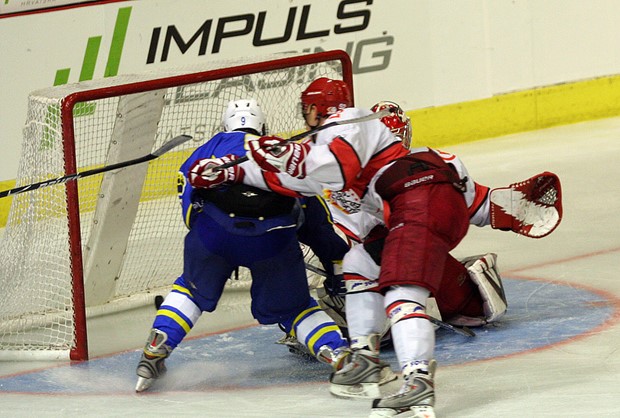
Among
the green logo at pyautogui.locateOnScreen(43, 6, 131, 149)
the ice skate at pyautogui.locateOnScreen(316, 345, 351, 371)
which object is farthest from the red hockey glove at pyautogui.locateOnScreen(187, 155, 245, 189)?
the green logo at pyautogui.locateOnScreen(43, 6, 131, 149)

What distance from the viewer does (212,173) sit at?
4164mm

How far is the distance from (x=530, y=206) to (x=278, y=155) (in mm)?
1032

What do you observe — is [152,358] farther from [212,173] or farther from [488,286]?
[488,286]

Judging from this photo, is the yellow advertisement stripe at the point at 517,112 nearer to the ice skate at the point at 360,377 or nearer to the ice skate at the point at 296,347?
the ice skate at the point at 296,347

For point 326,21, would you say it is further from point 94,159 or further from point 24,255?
point 24,255

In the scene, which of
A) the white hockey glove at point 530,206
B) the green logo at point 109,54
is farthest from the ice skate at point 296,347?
the green logo at point 109,54

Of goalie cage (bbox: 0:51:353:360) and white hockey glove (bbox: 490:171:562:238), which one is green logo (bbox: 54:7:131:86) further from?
white hockey glove (bbox: 490:171:562:238)

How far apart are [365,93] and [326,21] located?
20.6 inches

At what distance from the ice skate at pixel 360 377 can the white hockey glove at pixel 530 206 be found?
2.45 ft

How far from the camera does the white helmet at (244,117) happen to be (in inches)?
172

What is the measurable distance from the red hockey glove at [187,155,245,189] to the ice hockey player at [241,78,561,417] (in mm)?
290

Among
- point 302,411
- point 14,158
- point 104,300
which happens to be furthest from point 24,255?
point 14,158

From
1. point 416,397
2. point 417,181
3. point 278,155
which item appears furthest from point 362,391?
point 278,155

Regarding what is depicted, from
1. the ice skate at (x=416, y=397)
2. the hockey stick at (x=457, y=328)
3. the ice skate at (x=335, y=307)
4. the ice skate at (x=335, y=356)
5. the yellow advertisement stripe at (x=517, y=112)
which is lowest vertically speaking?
the ice skate at (x=416, y=397)
